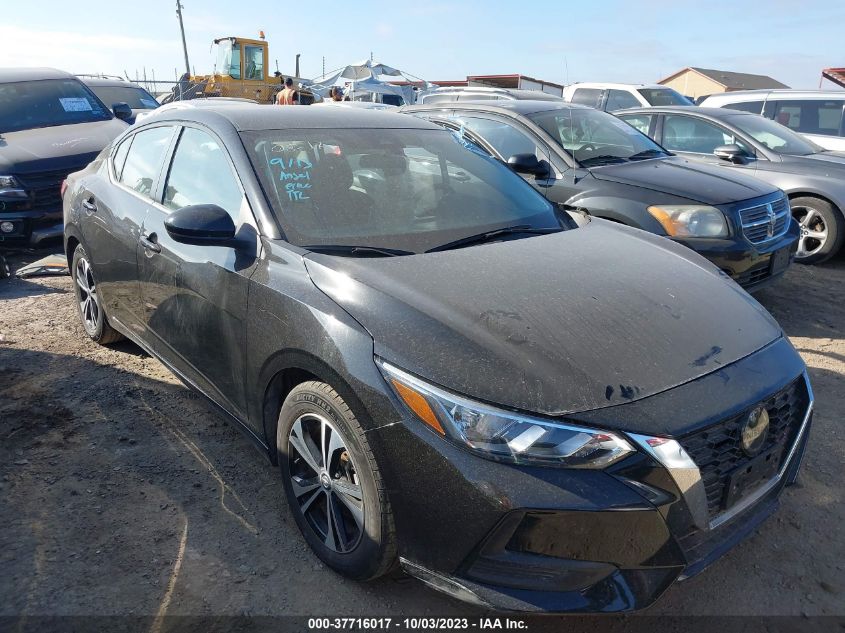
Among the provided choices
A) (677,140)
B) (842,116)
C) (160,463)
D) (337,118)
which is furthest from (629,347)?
(842,116)

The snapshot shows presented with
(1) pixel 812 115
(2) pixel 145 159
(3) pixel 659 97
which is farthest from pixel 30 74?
(3) pixel 659 97

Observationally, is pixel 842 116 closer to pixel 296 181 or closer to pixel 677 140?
pixel 677 140

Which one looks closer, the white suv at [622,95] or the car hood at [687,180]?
the car hood at [687,180]

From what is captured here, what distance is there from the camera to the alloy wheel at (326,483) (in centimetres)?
225

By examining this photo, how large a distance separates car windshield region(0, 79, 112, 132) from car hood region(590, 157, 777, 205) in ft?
21.4

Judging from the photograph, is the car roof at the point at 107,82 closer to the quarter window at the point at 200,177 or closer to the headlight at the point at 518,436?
the quarter window at the point at 200,177

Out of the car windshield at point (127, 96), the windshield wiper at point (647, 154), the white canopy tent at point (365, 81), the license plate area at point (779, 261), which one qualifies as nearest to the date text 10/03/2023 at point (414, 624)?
the license plate area at point (779, 261)

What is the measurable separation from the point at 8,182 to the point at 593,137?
5765 mm

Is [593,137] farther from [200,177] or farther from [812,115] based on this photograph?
[812,115]

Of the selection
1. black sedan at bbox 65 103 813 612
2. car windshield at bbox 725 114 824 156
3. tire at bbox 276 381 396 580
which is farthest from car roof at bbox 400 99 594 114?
tire at bbox 276 381 396 580

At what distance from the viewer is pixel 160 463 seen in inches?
123

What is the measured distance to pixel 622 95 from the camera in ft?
43.7

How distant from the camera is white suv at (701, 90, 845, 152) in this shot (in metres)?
8.52

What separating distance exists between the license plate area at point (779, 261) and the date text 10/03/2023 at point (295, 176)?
3708 millimetres
